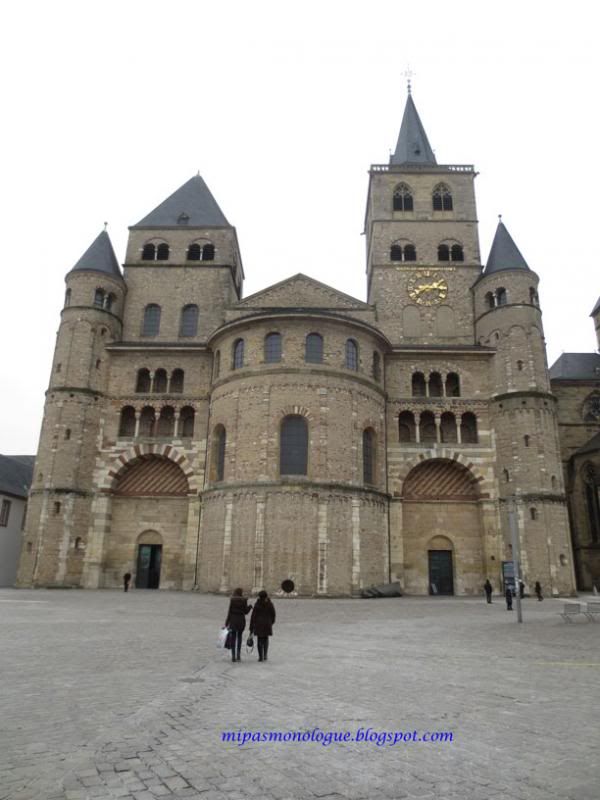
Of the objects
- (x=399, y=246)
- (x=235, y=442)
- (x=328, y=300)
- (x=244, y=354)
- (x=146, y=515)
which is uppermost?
(x=399, y=246)

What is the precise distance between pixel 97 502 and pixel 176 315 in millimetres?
13423

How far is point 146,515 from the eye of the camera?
3375cm

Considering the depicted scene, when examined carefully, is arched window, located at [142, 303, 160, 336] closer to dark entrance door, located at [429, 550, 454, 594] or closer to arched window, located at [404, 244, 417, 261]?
arched window, located at [404, 244, 417, 261]

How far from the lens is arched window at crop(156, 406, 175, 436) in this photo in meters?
34.7

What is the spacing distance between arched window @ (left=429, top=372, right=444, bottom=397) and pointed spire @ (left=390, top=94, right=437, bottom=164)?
20494mm

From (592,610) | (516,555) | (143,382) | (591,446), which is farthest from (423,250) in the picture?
(592,610)

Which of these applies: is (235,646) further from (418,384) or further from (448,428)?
(418,384)

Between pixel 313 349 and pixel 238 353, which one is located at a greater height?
pixel 238 353

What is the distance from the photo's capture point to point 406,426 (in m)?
34.7

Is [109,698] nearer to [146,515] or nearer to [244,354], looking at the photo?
[244,354]

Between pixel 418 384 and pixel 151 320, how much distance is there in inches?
728

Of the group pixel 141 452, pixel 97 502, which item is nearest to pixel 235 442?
pixel 141 452

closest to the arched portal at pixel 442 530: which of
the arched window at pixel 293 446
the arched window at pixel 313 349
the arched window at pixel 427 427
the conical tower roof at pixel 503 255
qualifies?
the arched window at pixel 427 427

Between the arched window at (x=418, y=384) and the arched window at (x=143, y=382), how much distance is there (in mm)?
16593
